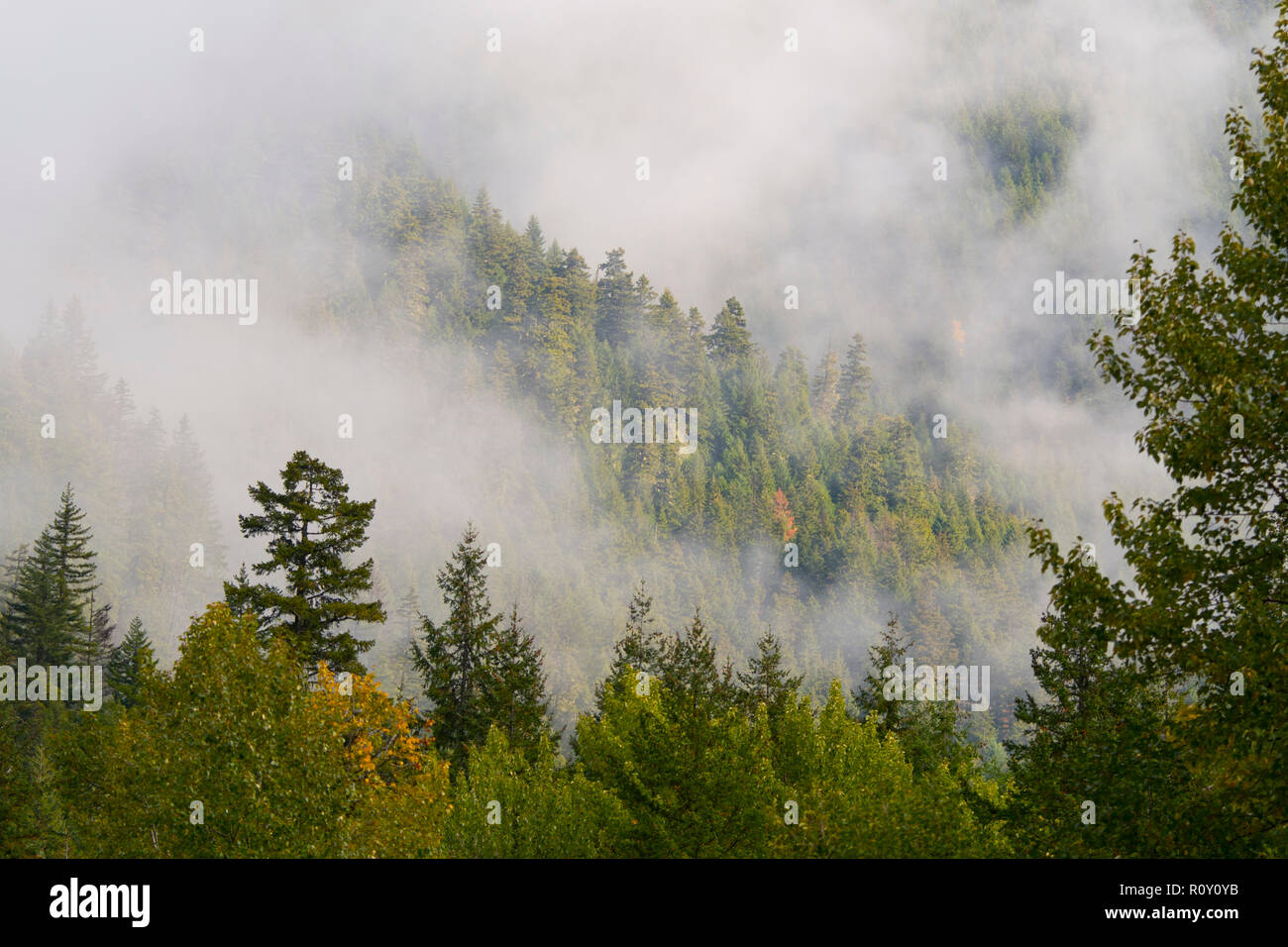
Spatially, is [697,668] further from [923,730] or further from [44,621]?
[44,621]

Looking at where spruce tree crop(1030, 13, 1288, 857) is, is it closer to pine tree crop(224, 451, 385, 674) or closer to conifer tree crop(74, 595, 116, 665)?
pine tree crop(224, 451, 385, 674)

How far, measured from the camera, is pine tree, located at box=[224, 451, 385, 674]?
41031 mm

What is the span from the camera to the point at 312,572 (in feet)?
138

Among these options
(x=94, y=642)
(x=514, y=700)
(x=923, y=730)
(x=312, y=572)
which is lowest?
(x=923, y=730)

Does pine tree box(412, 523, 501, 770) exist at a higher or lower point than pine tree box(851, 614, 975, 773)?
higher

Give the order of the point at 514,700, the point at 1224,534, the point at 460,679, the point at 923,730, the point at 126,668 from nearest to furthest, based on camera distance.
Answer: the point at 1224,534 < the point at 460,679 < the point at 514,700 < the point at 923,730 < the point at 126,668

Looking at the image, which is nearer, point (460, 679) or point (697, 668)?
point (460, 679)

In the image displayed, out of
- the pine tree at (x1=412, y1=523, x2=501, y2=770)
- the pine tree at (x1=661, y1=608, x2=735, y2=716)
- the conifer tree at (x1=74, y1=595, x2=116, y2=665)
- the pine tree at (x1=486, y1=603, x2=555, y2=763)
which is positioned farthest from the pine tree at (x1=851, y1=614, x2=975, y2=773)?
the conifer tree at (x1=74, y1=595, x2=116, y2=665)

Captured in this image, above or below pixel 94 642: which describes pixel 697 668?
below

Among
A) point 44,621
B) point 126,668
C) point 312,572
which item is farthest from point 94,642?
point 312,572

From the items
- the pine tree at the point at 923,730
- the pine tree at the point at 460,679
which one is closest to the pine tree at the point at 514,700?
the pine tree at the point at 460,679

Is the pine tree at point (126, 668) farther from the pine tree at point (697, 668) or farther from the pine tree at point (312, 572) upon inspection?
the pine tree at point (312, 572)

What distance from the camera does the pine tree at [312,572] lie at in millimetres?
41031
